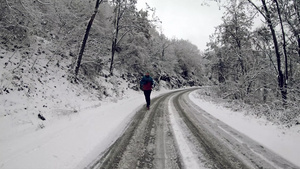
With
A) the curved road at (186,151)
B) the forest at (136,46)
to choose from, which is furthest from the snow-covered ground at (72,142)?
the forest at (136,46)

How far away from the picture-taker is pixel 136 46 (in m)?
25.1

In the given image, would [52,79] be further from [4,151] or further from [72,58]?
[4,151]

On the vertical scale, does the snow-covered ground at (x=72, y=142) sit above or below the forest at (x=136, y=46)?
below

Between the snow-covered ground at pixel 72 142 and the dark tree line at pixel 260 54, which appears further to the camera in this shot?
the dark tree line at pixel 260 54

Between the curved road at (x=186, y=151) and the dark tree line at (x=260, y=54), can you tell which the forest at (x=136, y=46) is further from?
the curved road at (x=186, y=151)

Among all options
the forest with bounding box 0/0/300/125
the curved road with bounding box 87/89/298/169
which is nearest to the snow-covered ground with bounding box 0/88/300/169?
the curved road with bounding box 87/89/298/169

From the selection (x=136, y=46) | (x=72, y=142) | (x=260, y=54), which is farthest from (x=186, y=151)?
(x=136, y=46)

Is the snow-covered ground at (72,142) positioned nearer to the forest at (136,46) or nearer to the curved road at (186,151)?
the curved road at (186,151)

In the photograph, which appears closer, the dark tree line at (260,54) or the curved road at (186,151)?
the curved road at (186,151)

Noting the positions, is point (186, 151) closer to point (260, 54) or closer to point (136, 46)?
point (260, 54)

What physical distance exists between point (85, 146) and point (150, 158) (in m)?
1.64

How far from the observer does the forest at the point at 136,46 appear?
883cm

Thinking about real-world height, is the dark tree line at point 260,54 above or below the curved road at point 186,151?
above

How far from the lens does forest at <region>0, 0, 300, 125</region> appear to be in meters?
8.83
